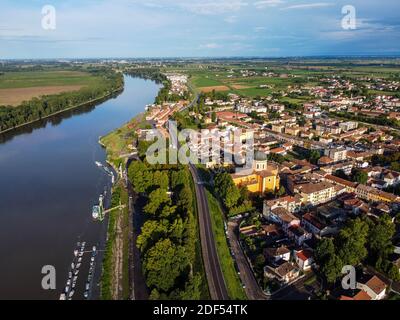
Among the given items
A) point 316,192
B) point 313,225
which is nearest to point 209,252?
point 313,225

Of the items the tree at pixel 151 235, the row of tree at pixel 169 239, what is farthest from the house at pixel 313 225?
the tree at pixel 151 235

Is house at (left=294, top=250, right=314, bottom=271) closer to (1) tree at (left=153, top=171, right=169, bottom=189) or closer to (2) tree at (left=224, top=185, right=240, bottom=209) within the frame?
(2) tree at (left=224, top=185, right=240, bottom=209)

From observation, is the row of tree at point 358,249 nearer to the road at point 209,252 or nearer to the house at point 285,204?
the house at point 285,204

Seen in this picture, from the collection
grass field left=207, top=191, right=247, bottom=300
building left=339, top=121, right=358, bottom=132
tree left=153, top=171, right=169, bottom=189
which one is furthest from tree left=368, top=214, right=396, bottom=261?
building left=339, top=121, right=358, bottom=132

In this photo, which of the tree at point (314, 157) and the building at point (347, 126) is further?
the building at point (347, 126)

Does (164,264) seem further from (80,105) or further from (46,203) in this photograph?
(80,105)
